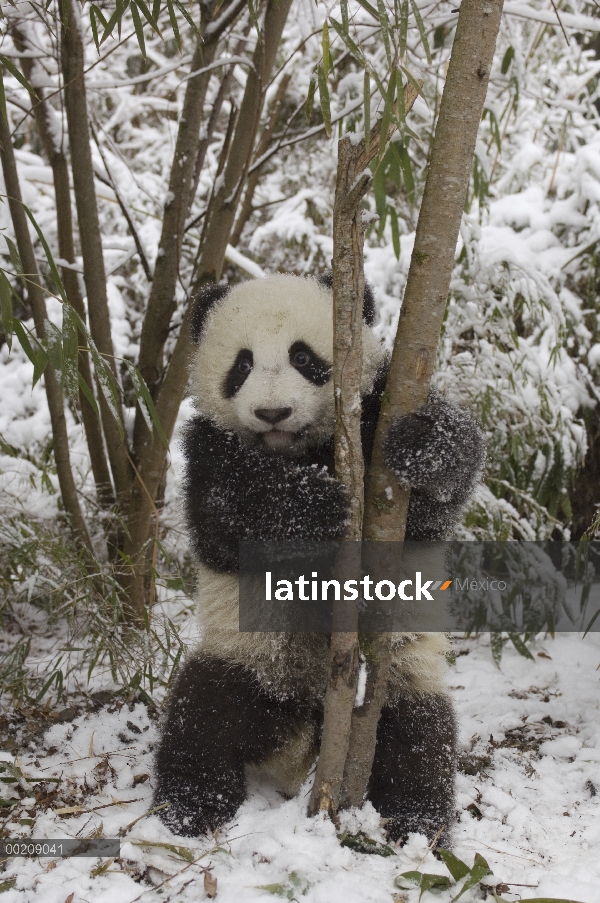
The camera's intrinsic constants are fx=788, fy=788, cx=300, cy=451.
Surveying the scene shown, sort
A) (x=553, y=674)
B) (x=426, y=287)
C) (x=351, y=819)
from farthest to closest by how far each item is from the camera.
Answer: (x=553, y=674)
(x=351, y=819)
(x=426, y=287)

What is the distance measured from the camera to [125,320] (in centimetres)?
483

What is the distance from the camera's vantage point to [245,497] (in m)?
1.98

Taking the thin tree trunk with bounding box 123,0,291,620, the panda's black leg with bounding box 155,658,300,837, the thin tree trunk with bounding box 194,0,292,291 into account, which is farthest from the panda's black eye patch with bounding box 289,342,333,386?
the thin tree trunk with bounding box 194,0,292,291

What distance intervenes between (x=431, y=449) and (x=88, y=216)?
75.7 inches

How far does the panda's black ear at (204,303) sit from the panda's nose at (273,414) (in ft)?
1.65

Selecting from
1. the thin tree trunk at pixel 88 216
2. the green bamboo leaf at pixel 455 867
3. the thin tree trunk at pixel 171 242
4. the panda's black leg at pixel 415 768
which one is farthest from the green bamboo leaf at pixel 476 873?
the thin tree trunk at pixel 171 242

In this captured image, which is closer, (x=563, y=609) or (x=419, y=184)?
(x=563, y=609)

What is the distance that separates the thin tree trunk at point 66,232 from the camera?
3.05 meters

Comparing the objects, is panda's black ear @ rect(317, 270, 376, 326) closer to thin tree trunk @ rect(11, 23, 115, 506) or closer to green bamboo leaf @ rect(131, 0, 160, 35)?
green bamboo leaf @ rect(131, 0, 160, 35)

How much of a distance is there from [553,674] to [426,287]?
2060 mm

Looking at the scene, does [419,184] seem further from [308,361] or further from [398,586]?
[398,586]

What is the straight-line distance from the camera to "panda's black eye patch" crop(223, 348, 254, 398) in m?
2.12

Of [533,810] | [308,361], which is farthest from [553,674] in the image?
[308,361]

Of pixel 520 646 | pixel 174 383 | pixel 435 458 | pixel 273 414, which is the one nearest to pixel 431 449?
pixel 435 458
